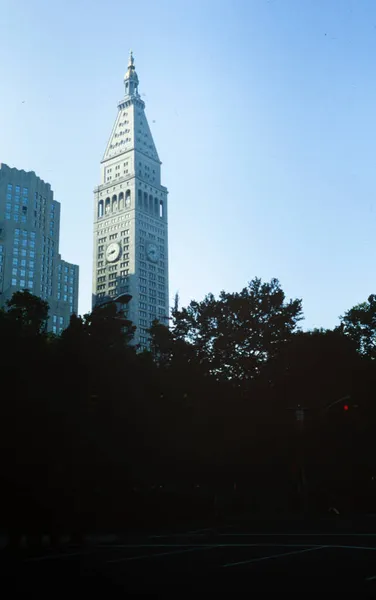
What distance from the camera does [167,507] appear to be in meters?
32.4

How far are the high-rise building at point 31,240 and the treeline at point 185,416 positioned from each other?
113090 mm

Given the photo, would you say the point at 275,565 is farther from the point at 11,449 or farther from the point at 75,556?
the point at 11,449

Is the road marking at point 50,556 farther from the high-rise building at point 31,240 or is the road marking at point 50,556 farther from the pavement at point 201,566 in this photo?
the high-rise building at point 31,240

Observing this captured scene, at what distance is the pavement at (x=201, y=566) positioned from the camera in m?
10.5

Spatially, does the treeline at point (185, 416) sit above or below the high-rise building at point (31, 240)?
below

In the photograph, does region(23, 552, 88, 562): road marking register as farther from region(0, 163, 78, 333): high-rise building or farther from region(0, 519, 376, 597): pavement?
region(0, 163, 78, 333): high-rise building

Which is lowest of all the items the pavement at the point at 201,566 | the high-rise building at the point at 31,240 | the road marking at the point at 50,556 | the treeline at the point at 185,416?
the pavement at the point at 201,566

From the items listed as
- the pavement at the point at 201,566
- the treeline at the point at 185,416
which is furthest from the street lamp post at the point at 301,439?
the pavement at the point at 201,566

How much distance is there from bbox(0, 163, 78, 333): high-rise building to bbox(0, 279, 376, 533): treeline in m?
113

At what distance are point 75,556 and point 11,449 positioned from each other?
357cm

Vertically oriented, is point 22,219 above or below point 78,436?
above

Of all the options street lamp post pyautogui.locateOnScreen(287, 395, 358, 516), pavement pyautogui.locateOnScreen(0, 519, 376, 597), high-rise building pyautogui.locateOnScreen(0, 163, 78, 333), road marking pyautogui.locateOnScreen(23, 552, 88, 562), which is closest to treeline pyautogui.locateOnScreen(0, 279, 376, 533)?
street lamp post pyautogui.locateOnScreen(287, 395, 358, 516)

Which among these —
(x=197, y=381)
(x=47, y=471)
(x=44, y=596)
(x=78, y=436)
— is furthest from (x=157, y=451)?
(x=44, y=596)

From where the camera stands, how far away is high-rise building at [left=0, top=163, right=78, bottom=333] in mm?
163625
